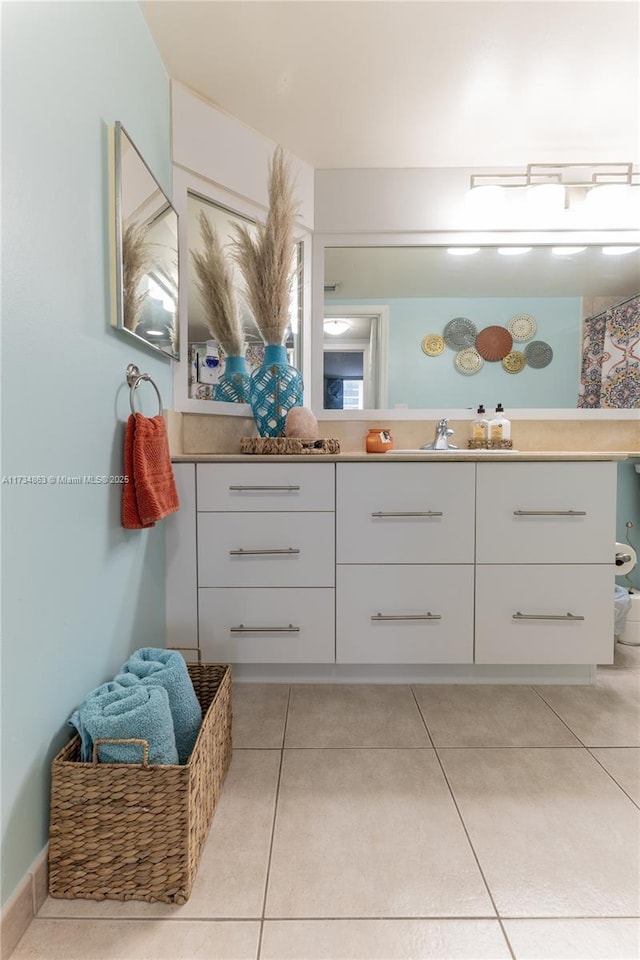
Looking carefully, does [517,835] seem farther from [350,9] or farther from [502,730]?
[350,9]

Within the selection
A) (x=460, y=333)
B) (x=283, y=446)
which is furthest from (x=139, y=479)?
(x=460, y=333)

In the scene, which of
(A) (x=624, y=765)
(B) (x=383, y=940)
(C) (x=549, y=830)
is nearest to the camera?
(B) (x=383, y=940)

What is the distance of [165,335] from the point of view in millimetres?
1650

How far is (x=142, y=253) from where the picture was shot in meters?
1.41

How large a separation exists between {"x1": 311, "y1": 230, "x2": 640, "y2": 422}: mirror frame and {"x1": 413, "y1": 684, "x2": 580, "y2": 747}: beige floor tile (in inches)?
46.9

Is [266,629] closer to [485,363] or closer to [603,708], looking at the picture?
[603,708]

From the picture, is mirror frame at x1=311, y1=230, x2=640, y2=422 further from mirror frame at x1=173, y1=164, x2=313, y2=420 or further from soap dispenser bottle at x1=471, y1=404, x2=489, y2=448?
mirror frame at x1=173, y1=164, x2=313, y2=420

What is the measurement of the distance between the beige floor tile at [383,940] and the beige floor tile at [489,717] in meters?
0.55

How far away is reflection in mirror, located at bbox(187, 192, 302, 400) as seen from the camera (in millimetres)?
1936

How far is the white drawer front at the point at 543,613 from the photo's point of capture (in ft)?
5.45

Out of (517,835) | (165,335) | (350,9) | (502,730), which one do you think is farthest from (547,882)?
(350,9)

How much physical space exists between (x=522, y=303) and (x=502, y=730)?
182 centimetres

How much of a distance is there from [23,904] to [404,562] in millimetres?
1251

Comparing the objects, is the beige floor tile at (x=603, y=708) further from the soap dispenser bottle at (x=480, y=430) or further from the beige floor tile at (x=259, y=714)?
the soap dispenser bottle at (x=480, y=430)
